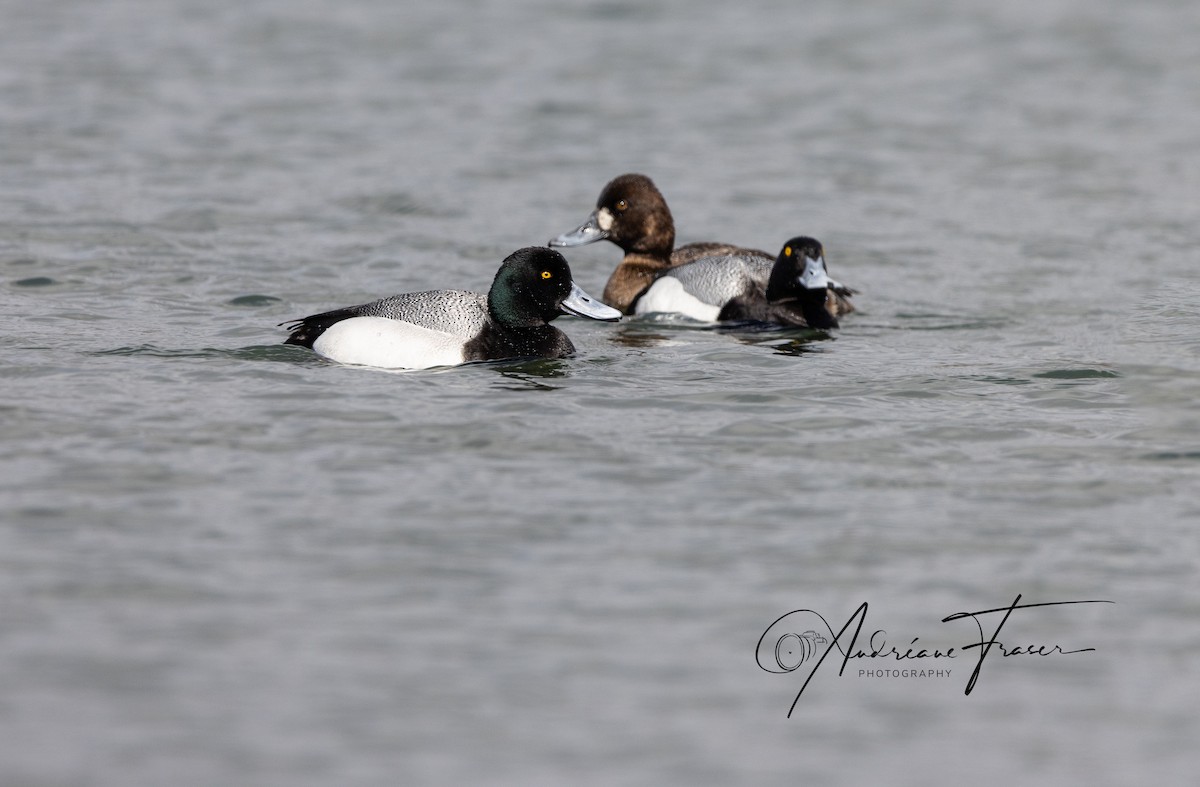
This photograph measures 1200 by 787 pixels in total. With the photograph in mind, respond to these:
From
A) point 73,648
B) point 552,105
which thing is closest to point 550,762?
point 73,648

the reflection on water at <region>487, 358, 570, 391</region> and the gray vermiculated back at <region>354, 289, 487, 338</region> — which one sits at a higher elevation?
the gray vermiculated back at <region>354, 289, 487, 338</region>

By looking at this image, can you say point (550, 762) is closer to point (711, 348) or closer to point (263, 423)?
point (263, 423)

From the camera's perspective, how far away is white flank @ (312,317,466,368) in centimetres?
1126

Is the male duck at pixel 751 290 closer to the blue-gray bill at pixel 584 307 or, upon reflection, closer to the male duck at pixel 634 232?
the male duck at pixel 634 232

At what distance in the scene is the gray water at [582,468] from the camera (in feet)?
20.0

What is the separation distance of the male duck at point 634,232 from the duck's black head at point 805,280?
126cm

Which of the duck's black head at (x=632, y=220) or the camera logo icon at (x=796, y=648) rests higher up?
the duck's black head at (x=632, y=220)

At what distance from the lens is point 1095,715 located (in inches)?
246

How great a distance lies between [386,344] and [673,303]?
338cm

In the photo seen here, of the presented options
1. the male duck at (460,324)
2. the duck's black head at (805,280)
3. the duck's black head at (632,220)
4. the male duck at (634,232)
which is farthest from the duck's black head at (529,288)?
the duck's black head at (632,220)

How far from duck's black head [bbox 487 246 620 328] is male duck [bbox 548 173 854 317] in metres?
2.68

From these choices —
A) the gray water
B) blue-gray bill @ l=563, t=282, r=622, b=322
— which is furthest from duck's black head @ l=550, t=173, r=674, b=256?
blue-gray bill @ l=563, t=282, r=622, b=322

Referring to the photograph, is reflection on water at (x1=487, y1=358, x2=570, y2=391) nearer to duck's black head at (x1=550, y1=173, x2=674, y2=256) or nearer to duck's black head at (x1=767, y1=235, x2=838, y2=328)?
duck's black head at (x1=767, y1=235, x2=838, y2=328)

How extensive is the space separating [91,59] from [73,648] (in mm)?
19712
